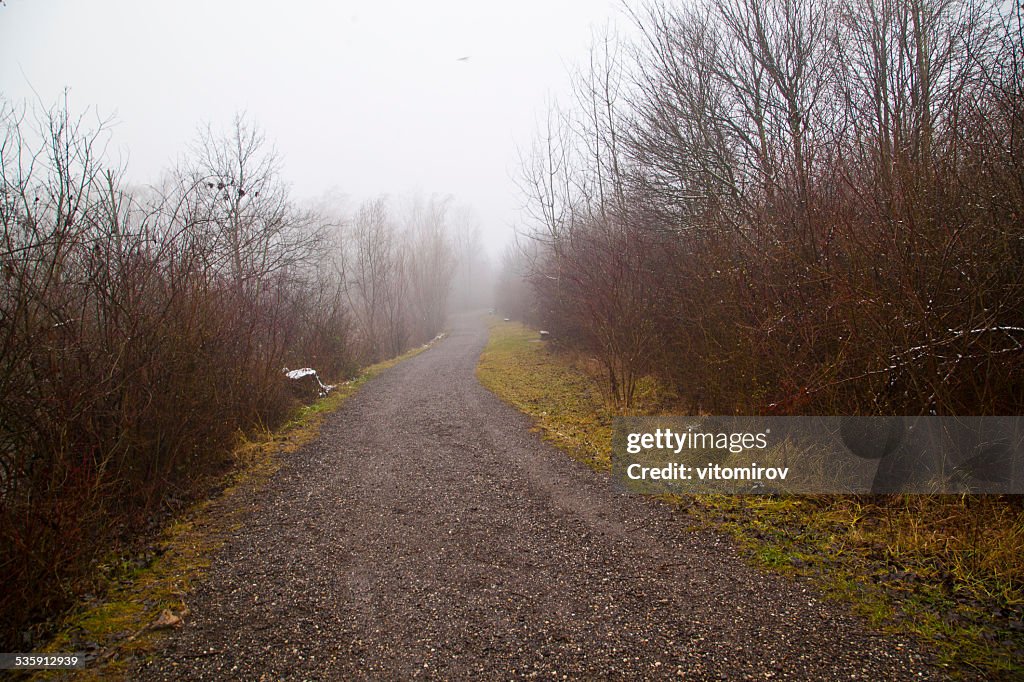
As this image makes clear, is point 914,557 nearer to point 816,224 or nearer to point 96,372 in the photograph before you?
point 816,224

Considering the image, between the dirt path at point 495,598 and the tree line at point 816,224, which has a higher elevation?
the tree line at point 816,224

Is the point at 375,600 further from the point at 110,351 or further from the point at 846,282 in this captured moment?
the point at 846,282

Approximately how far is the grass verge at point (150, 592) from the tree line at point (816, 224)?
4856 millimetres

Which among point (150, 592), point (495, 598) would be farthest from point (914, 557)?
point (150, 592)

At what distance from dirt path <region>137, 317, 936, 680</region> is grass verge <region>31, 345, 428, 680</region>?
0.46ft

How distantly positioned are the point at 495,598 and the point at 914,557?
2596 millimetres

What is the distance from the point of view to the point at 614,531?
4035 mm

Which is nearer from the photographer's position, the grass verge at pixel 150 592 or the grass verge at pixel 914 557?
the grass verge at pixel 914 557

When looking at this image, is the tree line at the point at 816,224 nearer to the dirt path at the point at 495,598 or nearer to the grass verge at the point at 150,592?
the dirt path at the point at 495,598

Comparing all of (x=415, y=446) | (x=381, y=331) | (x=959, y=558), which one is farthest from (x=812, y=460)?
(x=381, y=331)

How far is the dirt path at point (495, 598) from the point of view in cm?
256

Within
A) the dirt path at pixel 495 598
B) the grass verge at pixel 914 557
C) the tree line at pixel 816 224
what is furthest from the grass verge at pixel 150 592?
the tree line at pixel 816 224

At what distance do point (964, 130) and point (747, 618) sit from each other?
3.77 meters

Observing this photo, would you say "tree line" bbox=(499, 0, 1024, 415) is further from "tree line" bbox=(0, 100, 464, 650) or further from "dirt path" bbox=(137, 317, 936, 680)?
"tree line" bbox=(0, 100, 464, 650)
